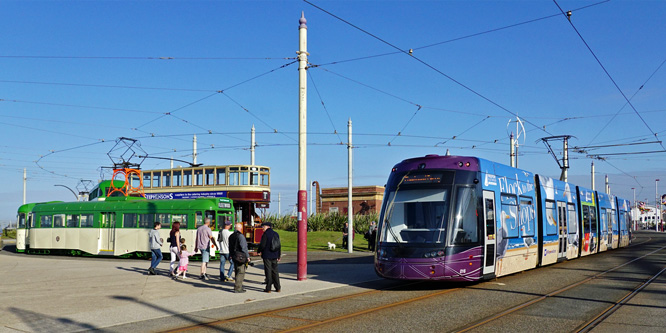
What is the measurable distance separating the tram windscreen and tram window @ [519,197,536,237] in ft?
13.1

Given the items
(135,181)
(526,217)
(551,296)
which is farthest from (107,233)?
(551,296)

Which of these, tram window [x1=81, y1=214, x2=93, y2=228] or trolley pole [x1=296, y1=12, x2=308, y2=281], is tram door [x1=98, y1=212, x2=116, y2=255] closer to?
tram window [x1=81, y1=214, x2=93, y2=228]

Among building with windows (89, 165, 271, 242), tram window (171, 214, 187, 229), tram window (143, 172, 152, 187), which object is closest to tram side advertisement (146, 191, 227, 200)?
building with windows (89, 165, 271, 242)

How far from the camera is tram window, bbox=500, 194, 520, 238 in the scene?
14925mm

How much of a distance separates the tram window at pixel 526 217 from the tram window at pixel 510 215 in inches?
19.1

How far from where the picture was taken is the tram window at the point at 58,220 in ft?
102

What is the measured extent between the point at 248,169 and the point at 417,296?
2034cm

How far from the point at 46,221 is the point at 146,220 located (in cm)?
825

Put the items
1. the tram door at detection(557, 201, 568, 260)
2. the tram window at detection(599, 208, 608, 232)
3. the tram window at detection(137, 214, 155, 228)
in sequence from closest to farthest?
the tram door at detection(557, 201, 568, 260)
the tram window at detection(599, 208, 608, 232)
the tram window at detection(137, 214, 155, 228)

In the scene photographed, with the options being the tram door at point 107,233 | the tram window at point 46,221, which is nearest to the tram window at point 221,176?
the tram door at point 107,233

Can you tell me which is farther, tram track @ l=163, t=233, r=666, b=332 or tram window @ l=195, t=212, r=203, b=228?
tram window @ l=195, t=212, r=203, b=228

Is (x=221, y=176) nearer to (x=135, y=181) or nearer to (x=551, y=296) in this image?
(x=135, y=181)

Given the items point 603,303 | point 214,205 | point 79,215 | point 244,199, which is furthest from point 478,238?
point 79,215

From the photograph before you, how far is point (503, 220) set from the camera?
1477 cm
